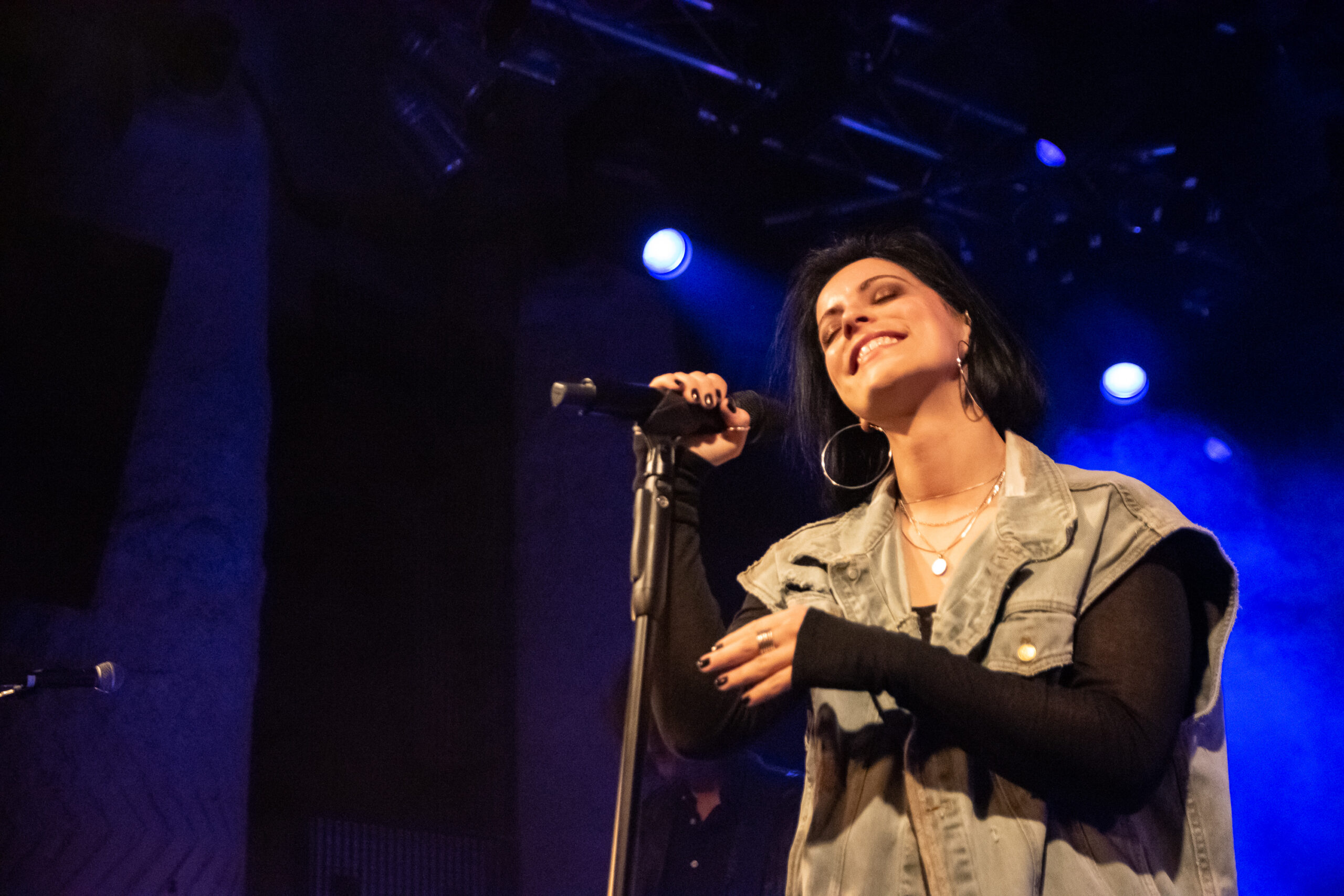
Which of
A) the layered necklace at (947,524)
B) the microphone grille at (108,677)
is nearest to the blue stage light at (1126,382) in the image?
the layered necklace at (947,524)

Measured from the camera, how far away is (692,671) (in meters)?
1.75

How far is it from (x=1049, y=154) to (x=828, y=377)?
286cm

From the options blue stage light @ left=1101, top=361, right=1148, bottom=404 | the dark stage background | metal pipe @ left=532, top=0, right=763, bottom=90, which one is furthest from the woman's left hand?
blue stage light @ left=1101, top=361, right=1148, bottom=404

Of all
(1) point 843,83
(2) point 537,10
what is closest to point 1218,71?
(1) point 843,83

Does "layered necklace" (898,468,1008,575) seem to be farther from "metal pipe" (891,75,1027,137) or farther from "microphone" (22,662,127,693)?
"metal pipe" (891,75,1027,137)

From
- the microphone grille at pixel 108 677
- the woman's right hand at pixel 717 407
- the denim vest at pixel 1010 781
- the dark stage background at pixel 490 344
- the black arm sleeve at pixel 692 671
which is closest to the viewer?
the denim vest at pixel 1010 781

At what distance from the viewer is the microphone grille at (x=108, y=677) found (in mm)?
2881

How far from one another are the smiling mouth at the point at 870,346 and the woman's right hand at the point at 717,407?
33 cm

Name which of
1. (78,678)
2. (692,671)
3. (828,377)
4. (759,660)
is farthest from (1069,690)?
Result: (78,678)

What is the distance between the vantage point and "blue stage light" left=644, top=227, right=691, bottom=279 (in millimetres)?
5215

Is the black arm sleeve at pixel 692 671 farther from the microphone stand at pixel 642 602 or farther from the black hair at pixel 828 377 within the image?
the black hair at pixel 828 377

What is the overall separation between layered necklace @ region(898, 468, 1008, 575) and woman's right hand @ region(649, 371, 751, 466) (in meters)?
0.40

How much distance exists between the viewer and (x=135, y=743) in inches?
163

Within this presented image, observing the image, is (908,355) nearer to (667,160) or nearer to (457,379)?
(667,160)
